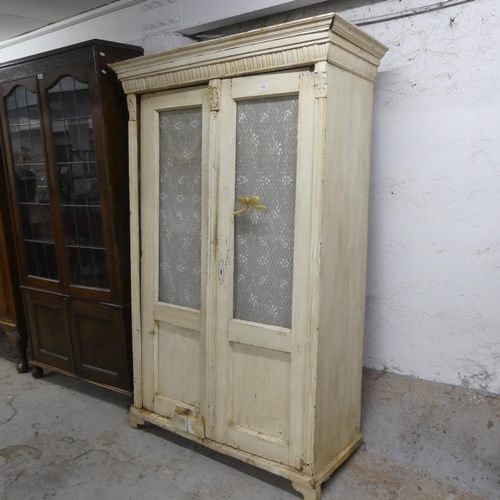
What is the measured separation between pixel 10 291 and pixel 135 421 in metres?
1.34

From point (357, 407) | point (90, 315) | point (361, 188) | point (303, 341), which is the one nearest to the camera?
point (303, 341)

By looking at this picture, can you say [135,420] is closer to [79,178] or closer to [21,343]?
[21,343]

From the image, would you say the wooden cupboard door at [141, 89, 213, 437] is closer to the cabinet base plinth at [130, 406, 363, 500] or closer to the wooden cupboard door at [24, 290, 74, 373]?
the cabinet base plinth at [130, 406, 363, 500]

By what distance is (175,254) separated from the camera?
2.21 m

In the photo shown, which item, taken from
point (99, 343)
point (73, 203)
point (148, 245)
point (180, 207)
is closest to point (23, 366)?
point (99, 343)

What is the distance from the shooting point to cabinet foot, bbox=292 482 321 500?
1.84 metres

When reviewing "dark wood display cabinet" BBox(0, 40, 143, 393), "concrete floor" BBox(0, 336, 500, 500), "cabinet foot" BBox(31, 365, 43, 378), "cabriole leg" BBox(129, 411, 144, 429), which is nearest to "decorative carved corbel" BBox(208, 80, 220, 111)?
"dark wood display cabinet" BBox(0, 40, 143, 393)

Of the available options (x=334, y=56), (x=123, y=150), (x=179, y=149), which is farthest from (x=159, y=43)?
(x=334, y=56)

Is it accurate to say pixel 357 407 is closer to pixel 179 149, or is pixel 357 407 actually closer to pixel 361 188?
pixel 361 188

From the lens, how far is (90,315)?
262 centimetres

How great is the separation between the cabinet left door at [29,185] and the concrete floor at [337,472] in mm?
921

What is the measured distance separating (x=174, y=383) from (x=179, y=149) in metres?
1.11

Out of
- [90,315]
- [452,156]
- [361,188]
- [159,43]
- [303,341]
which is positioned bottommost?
[90,315]

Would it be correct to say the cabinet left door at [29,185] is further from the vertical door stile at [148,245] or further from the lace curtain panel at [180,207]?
the lace curtain panel at [180,207]
